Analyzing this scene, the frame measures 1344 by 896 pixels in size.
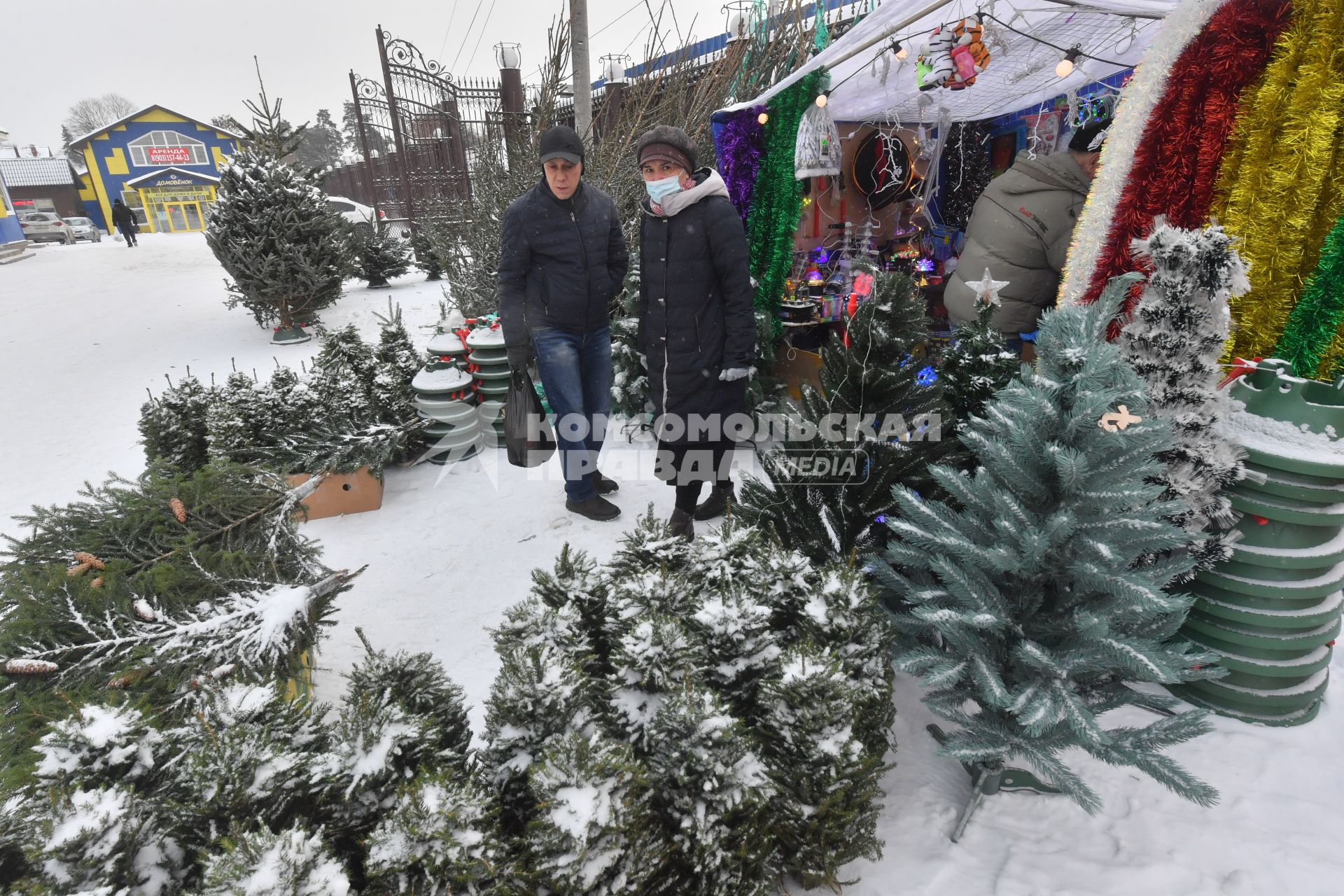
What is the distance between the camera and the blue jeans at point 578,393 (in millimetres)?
3428

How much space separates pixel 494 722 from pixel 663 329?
2.27 meters

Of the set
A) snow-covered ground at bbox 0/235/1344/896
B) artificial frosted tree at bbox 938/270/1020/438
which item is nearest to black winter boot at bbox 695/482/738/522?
snow-covered ground at bbox 0/235/1344/896

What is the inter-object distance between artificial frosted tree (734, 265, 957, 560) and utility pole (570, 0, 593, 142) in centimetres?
434

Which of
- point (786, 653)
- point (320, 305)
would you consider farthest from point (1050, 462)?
point (320, 305)

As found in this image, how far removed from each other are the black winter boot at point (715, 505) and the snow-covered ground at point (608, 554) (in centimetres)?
29

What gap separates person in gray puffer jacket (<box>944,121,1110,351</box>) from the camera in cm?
343

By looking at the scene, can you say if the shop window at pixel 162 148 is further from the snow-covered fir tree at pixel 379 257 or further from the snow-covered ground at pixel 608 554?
the snow-covered ground at pixel 608 554

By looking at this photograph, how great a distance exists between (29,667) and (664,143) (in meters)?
2.98

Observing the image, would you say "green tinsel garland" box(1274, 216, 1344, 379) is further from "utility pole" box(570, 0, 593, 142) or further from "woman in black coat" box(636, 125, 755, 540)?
"utility pole" box(570, 0, 593, 142)

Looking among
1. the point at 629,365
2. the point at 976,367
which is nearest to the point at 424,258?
the point at 629,365

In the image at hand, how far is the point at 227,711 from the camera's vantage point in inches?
53.1

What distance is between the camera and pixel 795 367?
16.0 ft

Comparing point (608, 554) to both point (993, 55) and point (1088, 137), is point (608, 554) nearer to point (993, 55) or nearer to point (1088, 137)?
point (1088, 137)

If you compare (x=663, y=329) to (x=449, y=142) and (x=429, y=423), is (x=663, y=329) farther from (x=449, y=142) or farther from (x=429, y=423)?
(x=449, y=142)
